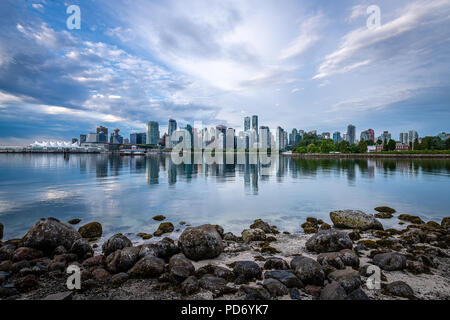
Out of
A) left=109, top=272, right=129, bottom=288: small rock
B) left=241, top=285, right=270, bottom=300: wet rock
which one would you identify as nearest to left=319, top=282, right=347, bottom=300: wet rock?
left=241, top=285, right=270, bottom=300: wet rock

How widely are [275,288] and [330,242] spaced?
19.0 ft

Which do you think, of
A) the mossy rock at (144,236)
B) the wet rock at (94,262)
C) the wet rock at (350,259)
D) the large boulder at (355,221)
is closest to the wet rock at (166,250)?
the wet rock at (94,262)

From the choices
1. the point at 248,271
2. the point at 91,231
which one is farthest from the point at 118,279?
the point at 91,231

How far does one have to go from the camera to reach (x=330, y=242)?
41.7ft

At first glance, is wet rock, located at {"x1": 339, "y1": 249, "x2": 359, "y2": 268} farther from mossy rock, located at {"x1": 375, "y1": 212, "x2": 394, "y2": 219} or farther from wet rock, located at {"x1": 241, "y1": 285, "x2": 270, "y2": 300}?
mossy rock, located at {"x1": 375, "y1": 212, "x2": 394, "y2": 219}

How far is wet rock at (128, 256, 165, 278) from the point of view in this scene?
9883 millimetres

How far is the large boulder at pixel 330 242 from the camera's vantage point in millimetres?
12555

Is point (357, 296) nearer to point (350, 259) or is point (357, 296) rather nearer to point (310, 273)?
point (310, 273)

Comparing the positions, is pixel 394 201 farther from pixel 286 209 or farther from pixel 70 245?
pixel 70 245

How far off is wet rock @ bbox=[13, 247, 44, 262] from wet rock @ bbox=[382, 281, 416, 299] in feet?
51.8

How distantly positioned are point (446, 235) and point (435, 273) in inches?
268

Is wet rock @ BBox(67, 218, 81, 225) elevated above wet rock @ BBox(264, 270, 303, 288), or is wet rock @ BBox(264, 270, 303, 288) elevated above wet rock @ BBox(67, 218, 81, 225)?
wet rock @ BBox(264, 270, 303, 288)

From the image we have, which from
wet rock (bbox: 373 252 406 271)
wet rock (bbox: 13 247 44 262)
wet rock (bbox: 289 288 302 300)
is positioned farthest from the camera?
wet rock (bbox: 13 247 44 262)

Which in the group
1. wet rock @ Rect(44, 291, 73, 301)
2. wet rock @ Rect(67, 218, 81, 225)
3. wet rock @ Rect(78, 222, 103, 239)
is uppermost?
wet rock @ Rect(44, 291, 73, 301)
